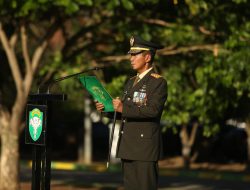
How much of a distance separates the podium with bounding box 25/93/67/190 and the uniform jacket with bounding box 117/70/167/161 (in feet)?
2.05

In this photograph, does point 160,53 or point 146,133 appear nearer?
point 146,133

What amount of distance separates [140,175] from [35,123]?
105 centimetres

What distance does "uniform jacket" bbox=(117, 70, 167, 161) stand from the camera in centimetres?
678

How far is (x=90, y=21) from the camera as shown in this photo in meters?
15.0

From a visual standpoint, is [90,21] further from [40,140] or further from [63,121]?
[63,121]

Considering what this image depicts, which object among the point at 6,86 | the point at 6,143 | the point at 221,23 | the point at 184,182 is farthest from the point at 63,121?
the point at 221,23

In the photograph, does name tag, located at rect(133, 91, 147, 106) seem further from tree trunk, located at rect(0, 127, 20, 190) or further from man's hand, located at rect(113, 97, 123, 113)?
tree trunk, located at rect(0, 127, 20, 190)

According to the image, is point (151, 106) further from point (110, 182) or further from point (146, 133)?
point (110, 182)

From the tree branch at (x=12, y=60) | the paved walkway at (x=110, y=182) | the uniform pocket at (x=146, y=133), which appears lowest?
the paved walkway at (x=110, y=182)

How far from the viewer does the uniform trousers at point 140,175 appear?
269 inches

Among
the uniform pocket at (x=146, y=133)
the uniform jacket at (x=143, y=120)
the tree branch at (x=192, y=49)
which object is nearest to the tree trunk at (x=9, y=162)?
the tree branch at (x=192, y=49)

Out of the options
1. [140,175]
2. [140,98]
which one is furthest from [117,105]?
[140,175]

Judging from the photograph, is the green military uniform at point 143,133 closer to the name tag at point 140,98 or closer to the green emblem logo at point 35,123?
the name tag at point 140,98

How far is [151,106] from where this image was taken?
675 centimetres
